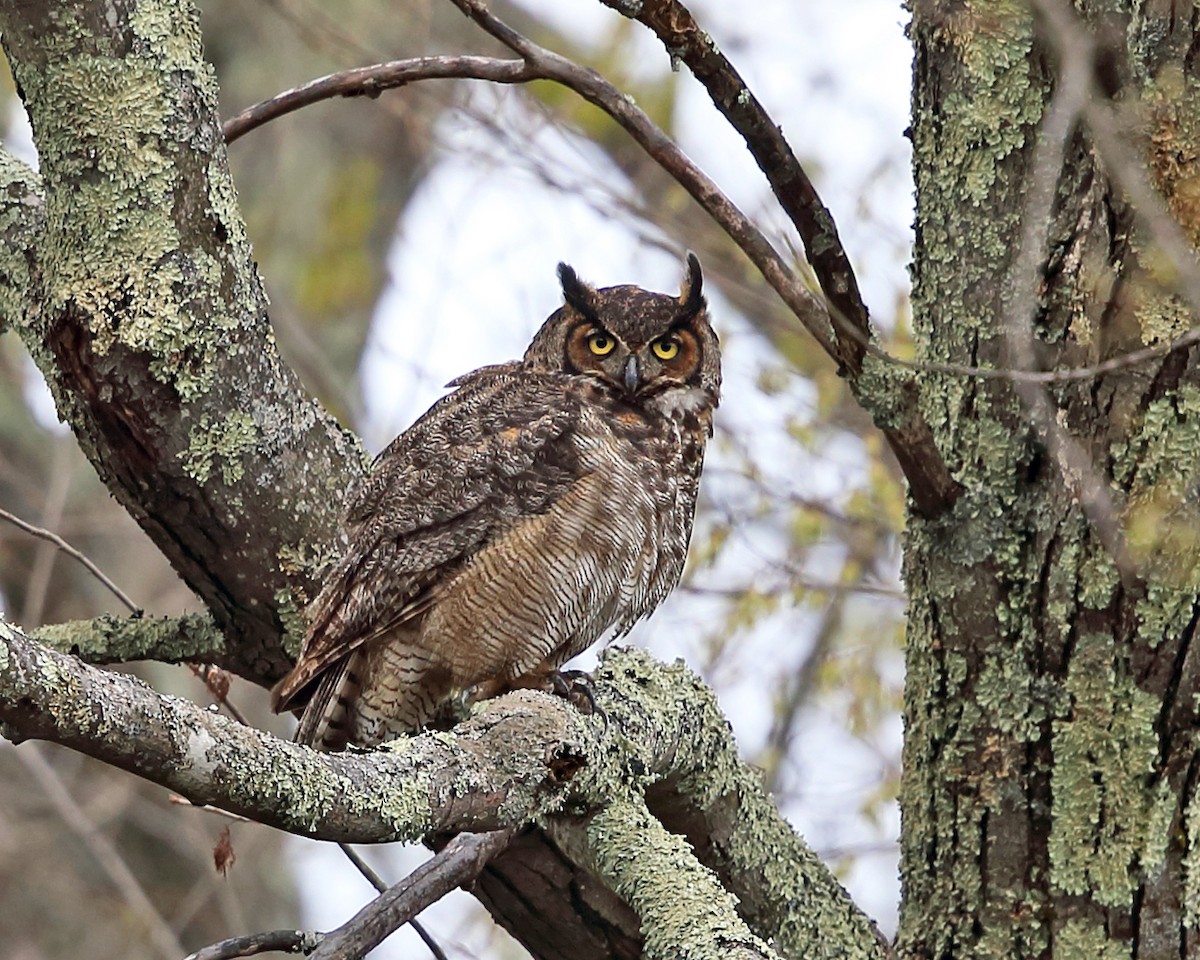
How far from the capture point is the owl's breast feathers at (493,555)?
10.3 ft

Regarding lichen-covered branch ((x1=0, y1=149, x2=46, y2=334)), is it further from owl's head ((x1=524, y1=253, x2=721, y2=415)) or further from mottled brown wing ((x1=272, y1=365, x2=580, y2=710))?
owl's head ((x1=524, y1=253, x2=721, y2=415))

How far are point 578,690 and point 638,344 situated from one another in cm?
110

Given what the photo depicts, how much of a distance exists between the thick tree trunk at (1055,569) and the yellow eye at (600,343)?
1035 millimetres

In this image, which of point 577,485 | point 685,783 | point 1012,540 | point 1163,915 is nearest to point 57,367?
point 577,485

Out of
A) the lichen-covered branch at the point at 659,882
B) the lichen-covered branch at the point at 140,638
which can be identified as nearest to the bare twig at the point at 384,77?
the lichen-covered branch at the point at 140,638

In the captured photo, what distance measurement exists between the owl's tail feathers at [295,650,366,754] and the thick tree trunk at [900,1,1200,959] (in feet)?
3.75

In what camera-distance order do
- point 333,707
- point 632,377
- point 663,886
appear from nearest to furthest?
point 663,886
point 333,707
point 632,377

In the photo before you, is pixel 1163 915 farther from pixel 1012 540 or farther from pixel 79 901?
pixel 79 901

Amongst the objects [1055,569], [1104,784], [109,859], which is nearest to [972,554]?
[1055,569]

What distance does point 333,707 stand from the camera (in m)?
3.16

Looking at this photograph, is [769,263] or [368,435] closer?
[769,263]

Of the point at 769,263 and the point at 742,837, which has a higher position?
the point at 769,263

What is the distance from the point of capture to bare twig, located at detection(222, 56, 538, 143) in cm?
254

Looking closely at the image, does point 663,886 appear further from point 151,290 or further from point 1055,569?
point 151,290
